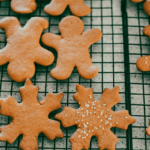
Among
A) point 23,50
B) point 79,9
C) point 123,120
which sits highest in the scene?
point 79,9

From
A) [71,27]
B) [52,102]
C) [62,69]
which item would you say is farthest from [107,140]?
[71,27]

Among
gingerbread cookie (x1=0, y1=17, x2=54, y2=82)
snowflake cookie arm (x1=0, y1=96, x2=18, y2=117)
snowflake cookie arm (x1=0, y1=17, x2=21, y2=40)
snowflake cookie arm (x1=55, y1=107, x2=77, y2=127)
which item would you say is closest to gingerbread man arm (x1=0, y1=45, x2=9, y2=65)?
gingerbread cookie (x1=0, y1=17, x2=54, y2=82)

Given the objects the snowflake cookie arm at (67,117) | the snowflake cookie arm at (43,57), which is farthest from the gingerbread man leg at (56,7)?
the snowflake cookie arm at (67,117)

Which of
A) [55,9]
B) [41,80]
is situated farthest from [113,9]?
[41,80]

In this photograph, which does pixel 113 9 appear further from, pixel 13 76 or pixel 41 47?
pixel 13 76

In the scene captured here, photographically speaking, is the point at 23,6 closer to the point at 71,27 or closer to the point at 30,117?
the point at 71,27

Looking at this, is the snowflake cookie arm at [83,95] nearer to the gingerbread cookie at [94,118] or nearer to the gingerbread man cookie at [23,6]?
the gingerbread cookie at [94,118]

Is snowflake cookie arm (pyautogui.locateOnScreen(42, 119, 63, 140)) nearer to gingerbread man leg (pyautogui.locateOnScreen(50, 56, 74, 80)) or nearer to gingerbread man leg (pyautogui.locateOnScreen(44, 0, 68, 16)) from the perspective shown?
gingerbread man leg (pyautogui.locateOnScreen(50, 56, 74, 80))

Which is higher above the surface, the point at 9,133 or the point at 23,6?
the point at 23,6
